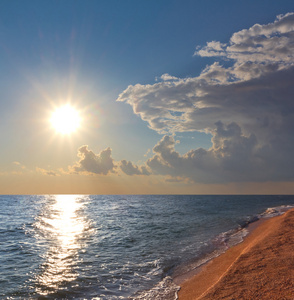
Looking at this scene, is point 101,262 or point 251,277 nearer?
point 251,277

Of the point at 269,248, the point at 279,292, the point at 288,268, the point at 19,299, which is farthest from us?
the point at 269,248

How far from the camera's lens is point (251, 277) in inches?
407

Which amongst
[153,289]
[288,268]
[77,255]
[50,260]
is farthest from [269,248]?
[50,260]

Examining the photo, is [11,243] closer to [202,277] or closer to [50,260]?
[50,260]

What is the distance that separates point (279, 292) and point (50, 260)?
1593 centimetres

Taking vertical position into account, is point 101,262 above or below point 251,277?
below

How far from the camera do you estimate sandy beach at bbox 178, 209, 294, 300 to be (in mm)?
8805

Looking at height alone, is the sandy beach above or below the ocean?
above

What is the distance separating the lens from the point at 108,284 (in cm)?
1314

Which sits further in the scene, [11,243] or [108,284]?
[11,243]

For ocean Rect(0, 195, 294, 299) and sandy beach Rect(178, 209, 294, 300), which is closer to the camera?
sandy beach Rect(178, 209, 294, 300)

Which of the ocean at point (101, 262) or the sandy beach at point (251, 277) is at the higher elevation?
the sandy beach at point (251, 277)

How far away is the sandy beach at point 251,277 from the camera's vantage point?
8805mm

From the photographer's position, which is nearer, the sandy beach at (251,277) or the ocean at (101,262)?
the sandy beach at (251,277)
